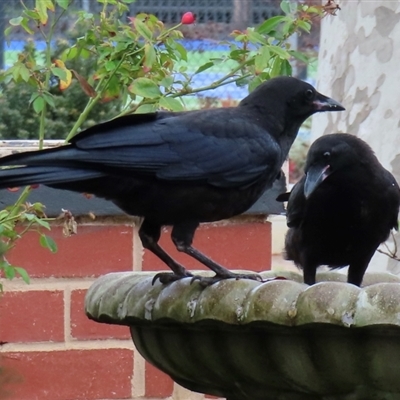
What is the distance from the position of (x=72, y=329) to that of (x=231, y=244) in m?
0.46

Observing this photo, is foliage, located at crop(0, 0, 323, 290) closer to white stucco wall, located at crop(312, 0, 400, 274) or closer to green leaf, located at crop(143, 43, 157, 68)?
green leaf, located at crop(143, 43, 157, 68)

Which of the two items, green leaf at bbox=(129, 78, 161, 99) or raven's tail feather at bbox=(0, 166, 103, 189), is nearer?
raven's tail feather at bbox=(0, 166, 103, 189)

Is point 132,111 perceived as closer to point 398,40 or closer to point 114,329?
point 114,329

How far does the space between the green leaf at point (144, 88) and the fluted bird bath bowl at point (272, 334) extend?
1.39 ft

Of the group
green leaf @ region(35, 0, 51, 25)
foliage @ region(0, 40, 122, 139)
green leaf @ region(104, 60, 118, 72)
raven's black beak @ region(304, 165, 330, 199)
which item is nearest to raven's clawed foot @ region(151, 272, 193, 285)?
raven's black beak @ region(304, 165, 330, 199)

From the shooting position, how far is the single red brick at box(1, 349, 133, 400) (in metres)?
2.46

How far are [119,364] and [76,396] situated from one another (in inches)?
5.2

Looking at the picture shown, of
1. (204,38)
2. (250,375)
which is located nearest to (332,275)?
(250,375)

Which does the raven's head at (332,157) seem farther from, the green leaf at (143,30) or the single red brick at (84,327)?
the single red brick at (84,327)

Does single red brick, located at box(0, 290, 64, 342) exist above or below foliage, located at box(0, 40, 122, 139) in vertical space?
below

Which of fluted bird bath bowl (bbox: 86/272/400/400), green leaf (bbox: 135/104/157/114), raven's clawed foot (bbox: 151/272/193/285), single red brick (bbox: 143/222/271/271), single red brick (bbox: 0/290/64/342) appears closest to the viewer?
fluted bird bath bowl (bbox: 86/272/400/400)

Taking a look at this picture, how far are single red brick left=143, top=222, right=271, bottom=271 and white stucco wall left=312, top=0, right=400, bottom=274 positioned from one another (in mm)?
1013

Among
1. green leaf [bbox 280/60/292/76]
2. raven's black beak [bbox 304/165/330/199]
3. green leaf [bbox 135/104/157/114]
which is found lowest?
raven's black beak [bbox 304/165/330/199]

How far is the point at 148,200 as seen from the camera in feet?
6.73
